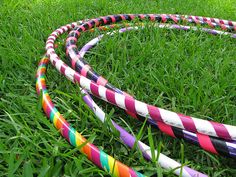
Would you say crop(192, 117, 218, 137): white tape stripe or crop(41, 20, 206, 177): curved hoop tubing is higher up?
crop(192, 117, 218, 137): white tape stripe

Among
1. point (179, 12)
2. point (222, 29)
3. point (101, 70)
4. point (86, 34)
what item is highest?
point (179, 12)

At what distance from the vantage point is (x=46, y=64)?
236 centimetres

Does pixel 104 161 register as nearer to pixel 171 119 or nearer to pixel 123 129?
pixel 123 129

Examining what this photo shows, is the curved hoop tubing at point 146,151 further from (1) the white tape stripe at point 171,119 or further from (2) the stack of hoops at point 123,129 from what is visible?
(1) the white tape stripe at point 171,119

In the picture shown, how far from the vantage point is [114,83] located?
215 centimetres

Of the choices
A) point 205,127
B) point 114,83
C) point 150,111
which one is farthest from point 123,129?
point 114,83

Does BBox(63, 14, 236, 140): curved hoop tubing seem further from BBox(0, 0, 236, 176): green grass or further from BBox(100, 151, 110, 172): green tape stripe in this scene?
BBox(100, 151, 110, 172): green tape stripe

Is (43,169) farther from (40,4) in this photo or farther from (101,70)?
(40,4)

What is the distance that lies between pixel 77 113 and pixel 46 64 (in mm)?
667

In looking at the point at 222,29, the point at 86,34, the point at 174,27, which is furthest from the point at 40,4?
the point at 222,29

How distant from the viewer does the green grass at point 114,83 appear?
4.96ft

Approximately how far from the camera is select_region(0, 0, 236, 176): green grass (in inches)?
59.5

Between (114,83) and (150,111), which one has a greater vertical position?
(114,83)

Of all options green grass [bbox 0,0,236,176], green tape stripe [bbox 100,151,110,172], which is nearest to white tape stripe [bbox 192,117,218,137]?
green grass [bbox 0,0,236,176]
